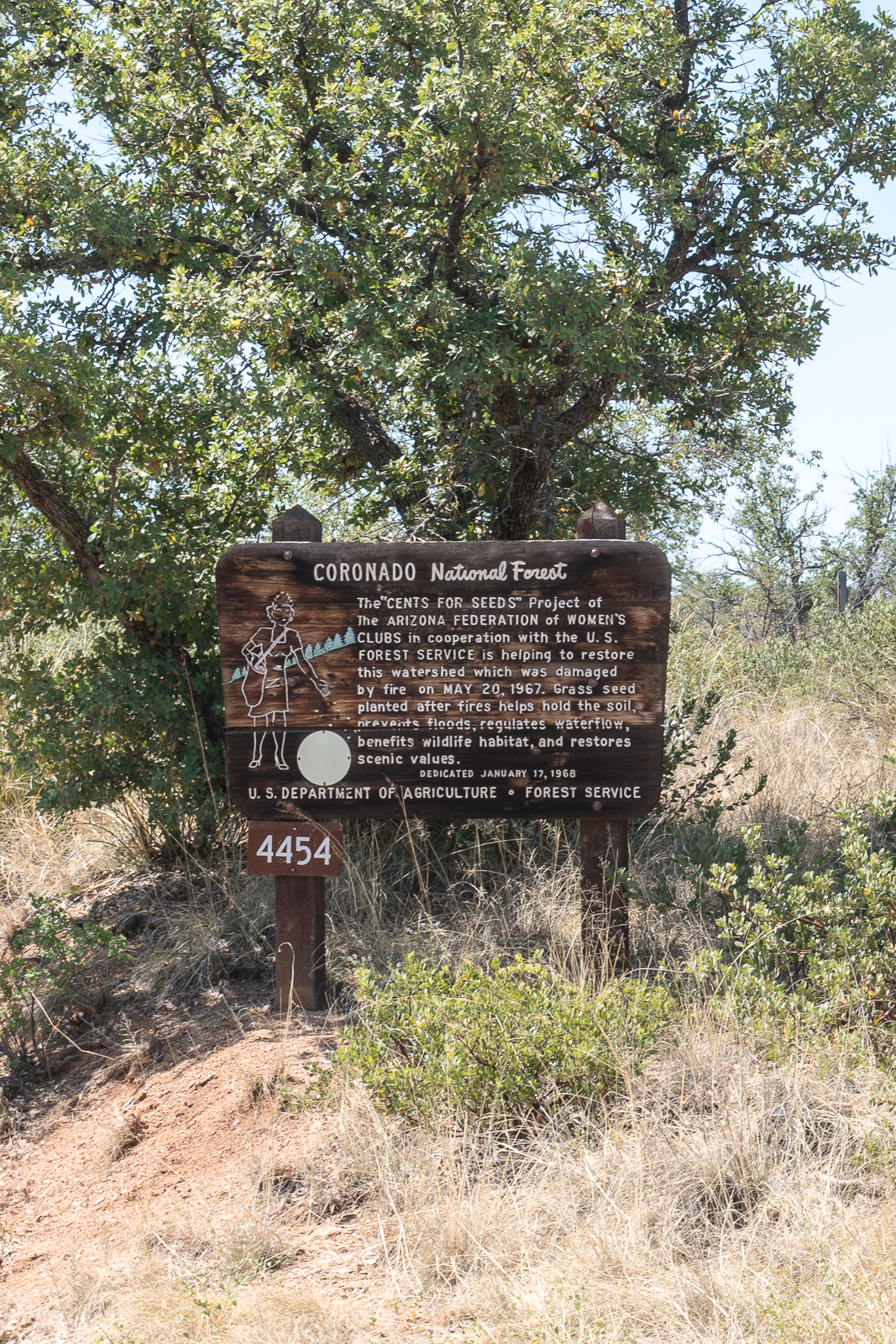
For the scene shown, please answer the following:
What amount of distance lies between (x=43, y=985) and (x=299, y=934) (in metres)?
1.39

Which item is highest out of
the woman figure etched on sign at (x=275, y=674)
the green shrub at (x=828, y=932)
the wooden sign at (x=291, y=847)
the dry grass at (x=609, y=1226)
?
the woman figure etched on sign at (x=275, y=674)

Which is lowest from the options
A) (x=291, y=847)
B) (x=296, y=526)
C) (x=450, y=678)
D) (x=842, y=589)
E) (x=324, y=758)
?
(x=291, y=847)

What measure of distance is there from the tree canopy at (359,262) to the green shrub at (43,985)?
0.82 meters

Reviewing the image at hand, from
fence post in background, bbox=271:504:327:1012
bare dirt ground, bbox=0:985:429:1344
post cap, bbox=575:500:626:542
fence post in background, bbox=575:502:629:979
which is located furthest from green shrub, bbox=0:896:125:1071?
post cap, bbox=575:500:626:542

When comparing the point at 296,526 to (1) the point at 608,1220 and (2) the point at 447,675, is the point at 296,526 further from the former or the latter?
(1) the point at 608,1220

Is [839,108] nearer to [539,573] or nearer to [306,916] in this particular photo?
[539,573]

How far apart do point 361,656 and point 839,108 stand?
3.89 metres

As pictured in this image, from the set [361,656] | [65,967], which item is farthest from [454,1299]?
[65,967]

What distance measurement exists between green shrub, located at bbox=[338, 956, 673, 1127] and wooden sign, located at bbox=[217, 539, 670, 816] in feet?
3.02

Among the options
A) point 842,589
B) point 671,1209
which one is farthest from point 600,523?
point 842,589

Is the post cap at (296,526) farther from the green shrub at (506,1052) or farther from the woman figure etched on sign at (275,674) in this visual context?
the green shrub at (506,1052)

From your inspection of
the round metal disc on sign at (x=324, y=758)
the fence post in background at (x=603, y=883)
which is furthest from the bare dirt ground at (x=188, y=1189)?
the fence post in background at (x=603, y=883)

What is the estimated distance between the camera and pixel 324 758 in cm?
473

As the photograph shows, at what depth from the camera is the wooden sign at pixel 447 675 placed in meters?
4.67
